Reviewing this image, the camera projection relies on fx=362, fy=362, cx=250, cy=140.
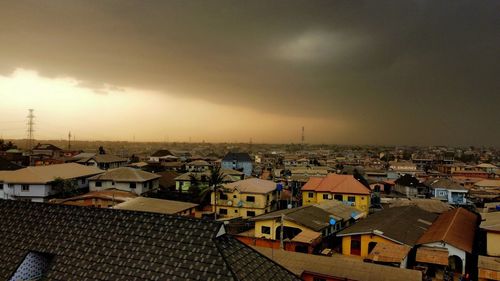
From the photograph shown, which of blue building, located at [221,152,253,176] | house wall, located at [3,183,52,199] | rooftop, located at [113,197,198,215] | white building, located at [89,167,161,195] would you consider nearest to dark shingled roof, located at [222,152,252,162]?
blue building, located at [221,152,253,176]

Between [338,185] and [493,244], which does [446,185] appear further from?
[493,244]

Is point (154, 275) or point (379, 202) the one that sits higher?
point (154, 275)

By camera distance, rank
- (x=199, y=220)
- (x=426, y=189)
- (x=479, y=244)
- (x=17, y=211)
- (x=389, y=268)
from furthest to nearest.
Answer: (x=426, y=189)
(x=479, y=244)
(x=389, y=268)
(x=17, y=211)
(x=199, y=220)

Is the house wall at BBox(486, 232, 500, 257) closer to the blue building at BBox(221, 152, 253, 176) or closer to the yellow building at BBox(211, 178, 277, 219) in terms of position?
the yellow building at BBox(211, 178, 277, 219)

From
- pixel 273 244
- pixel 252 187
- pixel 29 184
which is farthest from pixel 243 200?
pixel 29 184

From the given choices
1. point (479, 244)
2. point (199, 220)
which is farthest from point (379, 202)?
point (199, 220)

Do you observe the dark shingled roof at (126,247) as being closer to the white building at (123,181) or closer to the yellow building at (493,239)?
the yellow building at (493,239)

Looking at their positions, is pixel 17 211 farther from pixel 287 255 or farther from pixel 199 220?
pixel 287 255
